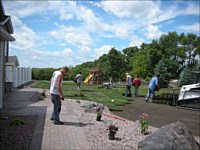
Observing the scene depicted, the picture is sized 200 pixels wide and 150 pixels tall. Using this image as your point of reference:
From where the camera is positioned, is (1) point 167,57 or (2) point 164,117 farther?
(1) point 167,57

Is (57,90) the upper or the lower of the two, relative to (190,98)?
upper

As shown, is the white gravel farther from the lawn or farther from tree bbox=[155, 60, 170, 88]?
tree bbox=[155, 60, 170, 88]

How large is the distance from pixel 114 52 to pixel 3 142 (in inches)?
1215

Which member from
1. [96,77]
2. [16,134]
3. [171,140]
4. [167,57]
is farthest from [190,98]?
[167,57]

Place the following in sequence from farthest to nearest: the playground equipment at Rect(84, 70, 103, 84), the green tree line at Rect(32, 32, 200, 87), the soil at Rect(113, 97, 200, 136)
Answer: the green tree line at Rect(32, 32, 200, 87), the playground equipment at Rect(84, 70, 103, 84), the soil at Rect(113, 97, 200, 136)

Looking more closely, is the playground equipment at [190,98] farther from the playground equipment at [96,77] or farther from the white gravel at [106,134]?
the playground equipment at [96,77]

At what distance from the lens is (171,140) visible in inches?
249

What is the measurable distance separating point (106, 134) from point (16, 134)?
246 centimetres

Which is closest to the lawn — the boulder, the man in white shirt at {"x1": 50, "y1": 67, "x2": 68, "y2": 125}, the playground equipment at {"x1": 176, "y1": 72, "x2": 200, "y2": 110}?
the playground equipment at {"x1": 176, "y1": 72, "x2": 200, "y2": 110}

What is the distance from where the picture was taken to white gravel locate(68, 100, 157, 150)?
6958 millimetres

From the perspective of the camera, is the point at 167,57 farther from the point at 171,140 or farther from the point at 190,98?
the point at 171,140

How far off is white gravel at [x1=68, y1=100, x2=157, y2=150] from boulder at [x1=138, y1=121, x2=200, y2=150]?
638mm

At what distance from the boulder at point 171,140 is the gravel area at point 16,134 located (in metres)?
2.81

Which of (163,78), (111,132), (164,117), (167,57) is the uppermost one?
(167,57)
